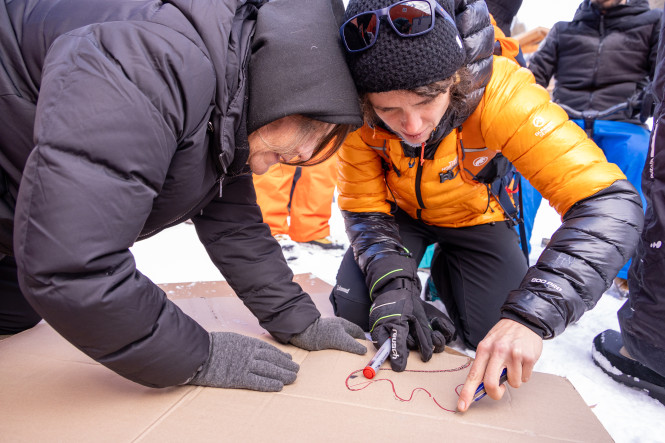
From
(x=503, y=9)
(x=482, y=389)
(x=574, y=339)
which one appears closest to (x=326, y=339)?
(x=482, y=389)

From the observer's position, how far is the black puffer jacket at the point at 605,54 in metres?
2.46

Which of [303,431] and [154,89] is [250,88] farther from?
[303,431]

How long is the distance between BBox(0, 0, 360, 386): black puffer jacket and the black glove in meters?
0.48

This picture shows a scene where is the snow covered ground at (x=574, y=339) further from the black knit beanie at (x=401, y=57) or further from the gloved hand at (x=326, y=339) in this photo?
the black knit beanie at (x=401, y=57)

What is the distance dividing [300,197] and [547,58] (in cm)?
182

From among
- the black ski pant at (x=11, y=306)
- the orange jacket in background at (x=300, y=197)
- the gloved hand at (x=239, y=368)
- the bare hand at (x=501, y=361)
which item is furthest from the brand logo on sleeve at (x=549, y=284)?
the orange jacket in background at (x=300, y=197)

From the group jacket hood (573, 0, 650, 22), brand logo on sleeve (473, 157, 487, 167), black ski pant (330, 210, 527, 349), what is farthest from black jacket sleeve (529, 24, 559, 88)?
brand logo on sleeve (473, 157, 487, 167)

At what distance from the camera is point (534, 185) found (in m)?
1.19

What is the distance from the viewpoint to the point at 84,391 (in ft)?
2.87

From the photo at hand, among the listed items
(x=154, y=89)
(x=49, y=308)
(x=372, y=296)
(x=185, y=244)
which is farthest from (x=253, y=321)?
(x=185, y=244)

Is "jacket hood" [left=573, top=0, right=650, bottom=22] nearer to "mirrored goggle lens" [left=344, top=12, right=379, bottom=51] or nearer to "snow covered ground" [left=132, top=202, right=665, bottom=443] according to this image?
"snow covered ground" [left=132, top=202, right=665, bottom=443]

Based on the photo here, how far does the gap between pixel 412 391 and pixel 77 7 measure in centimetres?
100

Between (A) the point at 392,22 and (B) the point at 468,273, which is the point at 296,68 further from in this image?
(B) the point at 468,273

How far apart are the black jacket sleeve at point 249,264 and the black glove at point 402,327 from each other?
0.20m
